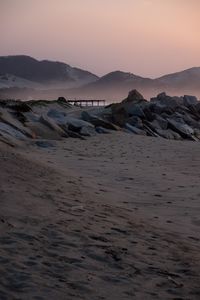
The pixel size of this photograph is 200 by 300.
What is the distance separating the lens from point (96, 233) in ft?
18.4

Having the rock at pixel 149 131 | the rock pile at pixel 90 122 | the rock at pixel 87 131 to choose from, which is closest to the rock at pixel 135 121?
the rock pile at pixel 90 122

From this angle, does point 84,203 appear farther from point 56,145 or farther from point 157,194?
point 56,145

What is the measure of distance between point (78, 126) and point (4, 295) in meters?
14.3

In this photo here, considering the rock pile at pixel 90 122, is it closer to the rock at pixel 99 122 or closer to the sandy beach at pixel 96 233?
Answer: the rock at pixel 99 122

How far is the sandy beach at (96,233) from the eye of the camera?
426 cm

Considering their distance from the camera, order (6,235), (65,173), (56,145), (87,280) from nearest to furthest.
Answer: (87,280) < (6,235) < (65,173) < (56,145)

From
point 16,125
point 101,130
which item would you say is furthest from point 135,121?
point 16,125

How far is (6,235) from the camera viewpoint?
5000 mm

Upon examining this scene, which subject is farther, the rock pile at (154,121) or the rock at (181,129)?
the rock at (181,129)

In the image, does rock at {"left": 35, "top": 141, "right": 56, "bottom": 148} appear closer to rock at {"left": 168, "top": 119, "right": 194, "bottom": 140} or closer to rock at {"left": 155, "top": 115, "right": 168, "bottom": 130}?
rock at {"left": 168, "top": 119, "right": 194, "bottom": 140}

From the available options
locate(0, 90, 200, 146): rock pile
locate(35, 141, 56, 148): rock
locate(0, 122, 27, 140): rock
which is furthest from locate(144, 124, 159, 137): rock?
locate(0, 122, 27, 140): rock

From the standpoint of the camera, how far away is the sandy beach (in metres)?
4.26

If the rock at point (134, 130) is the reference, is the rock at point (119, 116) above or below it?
above

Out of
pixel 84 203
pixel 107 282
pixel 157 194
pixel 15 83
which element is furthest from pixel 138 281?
pixel 15 83
